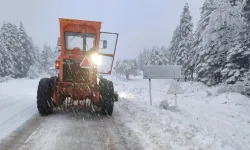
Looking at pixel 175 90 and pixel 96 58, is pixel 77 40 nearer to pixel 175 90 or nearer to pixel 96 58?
pixel 96 58

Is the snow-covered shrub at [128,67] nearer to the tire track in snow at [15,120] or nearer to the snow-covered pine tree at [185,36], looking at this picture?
the snow-covered pine tree at [185,36]

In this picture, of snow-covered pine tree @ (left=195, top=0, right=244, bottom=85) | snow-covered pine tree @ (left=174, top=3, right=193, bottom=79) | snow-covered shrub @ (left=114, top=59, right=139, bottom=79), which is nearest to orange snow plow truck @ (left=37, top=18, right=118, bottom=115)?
snow-covered pine tree @ (left=195, top=0, right=244, bottom=85)

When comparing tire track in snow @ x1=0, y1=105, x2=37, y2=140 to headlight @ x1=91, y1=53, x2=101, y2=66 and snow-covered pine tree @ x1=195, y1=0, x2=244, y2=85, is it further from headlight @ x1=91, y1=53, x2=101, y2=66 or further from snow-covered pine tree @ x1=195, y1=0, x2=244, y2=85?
snow-covered pine tree @ x1=195, y1=0, x2=244, y2=85

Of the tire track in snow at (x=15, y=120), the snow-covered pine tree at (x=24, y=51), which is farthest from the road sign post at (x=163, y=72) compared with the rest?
the snow-covered pine tree at (x=24, y=51)

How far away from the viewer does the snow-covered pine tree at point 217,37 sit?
23.5 metres

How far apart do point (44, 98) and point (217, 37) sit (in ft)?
66.0

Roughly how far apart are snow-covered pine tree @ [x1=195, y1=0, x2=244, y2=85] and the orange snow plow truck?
15384mm

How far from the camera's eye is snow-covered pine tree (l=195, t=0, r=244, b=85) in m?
23.5

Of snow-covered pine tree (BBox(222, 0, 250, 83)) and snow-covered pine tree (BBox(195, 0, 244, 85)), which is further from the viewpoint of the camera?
snow-covered pine tree (BBox(195, 0, 244, 85))

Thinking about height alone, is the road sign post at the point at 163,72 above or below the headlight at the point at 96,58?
below

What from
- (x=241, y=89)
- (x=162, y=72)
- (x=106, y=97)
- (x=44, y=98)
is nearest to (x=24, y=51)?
(x=241, y=89)

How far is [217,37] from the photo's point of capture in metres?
26.3

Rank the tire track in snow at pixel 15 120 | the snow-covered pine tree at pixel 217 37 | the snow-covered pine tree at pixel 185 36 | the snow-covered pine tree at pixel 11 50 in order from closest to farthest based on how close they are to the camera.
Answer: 1. the tire track in snow at pixel 15 120
2. the snow-covered pine tree at pixel 217 37
3. the snow-covered pine tree at pixel 185 36
4. the snow-covered pine tree at pixel 11 50

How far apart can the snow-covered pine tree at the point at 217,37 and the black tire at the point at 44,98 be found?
17.2 metres
